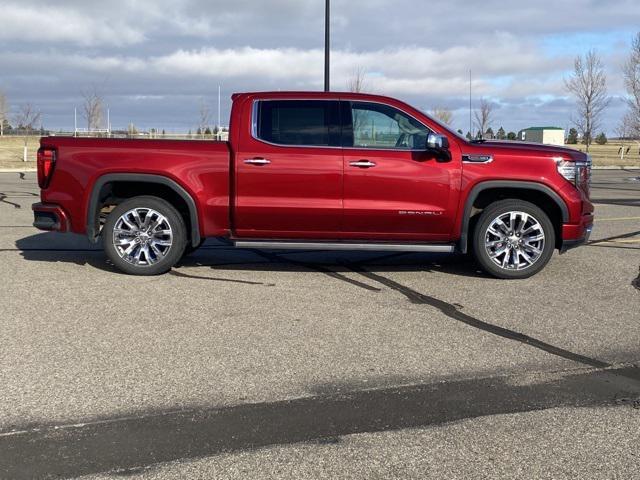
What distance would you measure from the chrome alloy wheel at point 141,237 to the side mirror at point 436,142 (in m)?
→ 2.86

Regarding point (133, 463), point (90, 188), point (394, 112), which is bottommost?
point (133, 463)

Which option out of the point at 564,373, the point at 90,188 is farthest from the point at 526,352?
the point at 90,188

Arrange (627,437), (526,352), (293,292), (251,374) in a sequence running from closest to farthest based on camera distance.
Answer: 1. (627,437)
2. (251,374)
3. (526,352)
4. (293,292)

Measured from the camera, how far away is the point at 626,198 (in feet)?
57.7

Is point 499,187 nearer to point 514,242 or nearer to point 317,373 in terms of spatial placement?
point 514,242

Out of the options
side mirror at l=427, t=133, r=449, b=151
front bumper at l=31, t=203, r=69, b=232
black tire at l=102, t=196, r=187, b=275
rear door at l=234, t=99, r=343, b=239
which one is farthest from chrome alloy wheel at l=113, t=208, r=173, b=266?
side mirror at l=427, t=133, r=449, b=151

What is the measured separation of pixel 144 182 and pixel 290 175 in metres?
1.57

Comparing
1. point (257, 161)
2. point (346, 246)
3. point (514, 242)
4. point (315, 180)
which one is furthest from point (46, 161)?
point (514, 242)

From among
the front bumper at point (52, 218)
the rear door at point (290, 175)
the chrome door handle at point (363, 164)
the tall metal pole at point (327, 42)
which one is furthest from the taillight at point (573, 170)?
the tall metal pole at point (327, 42)

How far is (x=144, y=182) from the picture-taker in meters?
7.31

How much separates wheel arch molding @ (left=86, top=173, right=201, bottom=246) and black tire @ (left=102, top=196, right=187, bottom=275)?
0.15m

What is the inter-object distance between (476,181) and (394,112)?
3.68ft

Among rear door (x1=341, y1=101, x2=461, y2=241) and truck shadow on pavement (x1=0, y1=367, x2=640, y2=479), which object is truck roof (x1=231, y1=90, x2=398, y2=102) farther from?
truck shadow on pavement (x1=0, y1=367, x2=640, y2=479)

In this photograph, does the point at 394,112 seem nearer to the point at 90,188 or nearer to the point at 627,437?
the point at 90,188
